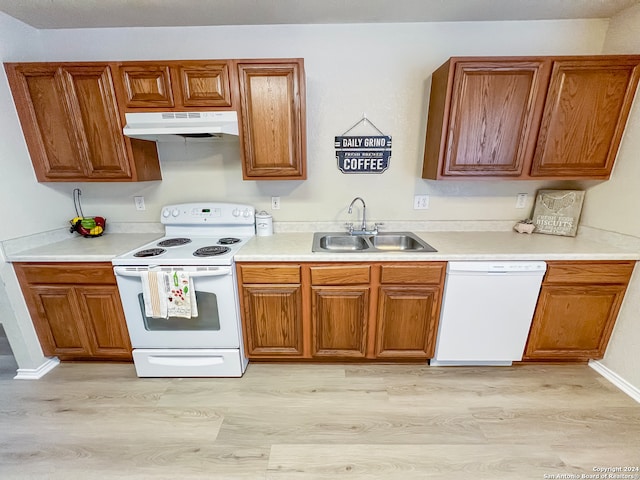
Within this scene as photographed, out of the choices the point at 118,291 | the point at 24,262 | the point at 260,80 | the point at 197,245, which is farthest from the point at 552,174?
the point at 24,262

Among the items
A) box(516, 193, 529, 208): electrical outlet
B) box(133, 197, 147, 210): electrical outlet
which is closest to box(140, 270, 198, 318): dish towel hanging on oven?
box(133, 197, 147, 210): electrical outlet

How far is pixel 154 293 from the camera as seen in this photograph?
67.2 inches

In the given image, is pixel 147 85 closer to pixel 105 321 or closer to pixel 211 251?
pixel 211 251

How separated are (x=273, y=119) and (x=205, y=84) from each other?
0.50 meters

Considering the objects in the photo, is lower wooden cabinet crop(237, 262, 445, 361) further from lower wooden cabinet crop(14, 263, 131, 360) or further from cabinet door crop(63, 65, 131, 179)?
cabinet door crop(63, 65, 131, 179)

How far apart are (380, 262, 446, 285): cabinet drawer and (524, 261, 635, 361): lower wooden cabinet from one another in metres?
0.71

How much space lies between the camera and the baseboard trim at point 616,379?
5.72 ft

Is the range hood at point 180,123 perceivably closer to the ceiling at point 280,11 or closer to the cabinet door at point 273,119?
the cabinet door at point 273,119

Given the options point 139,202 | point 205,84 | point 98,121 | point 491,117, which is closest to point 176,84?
point 205,84

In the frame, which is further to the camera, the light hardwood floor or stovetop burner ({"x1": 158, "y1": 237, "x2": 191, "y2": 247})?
stovetop burner ({"x1": 158, "y1": 237, "x2": 191, "y2": 247})

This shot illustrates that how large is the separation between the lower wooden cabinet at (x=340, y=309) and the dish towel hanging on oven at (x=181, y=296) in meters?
0.31

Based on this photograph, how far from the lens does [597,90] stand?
5.69 feet

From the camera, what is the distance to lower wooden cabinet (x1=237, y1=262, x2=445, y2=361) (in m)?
1.79

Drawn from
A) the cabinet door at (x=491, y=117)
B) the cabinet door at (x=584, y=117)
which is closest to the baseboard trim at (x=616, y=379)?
the cabinet door at (x=584, y=117)
